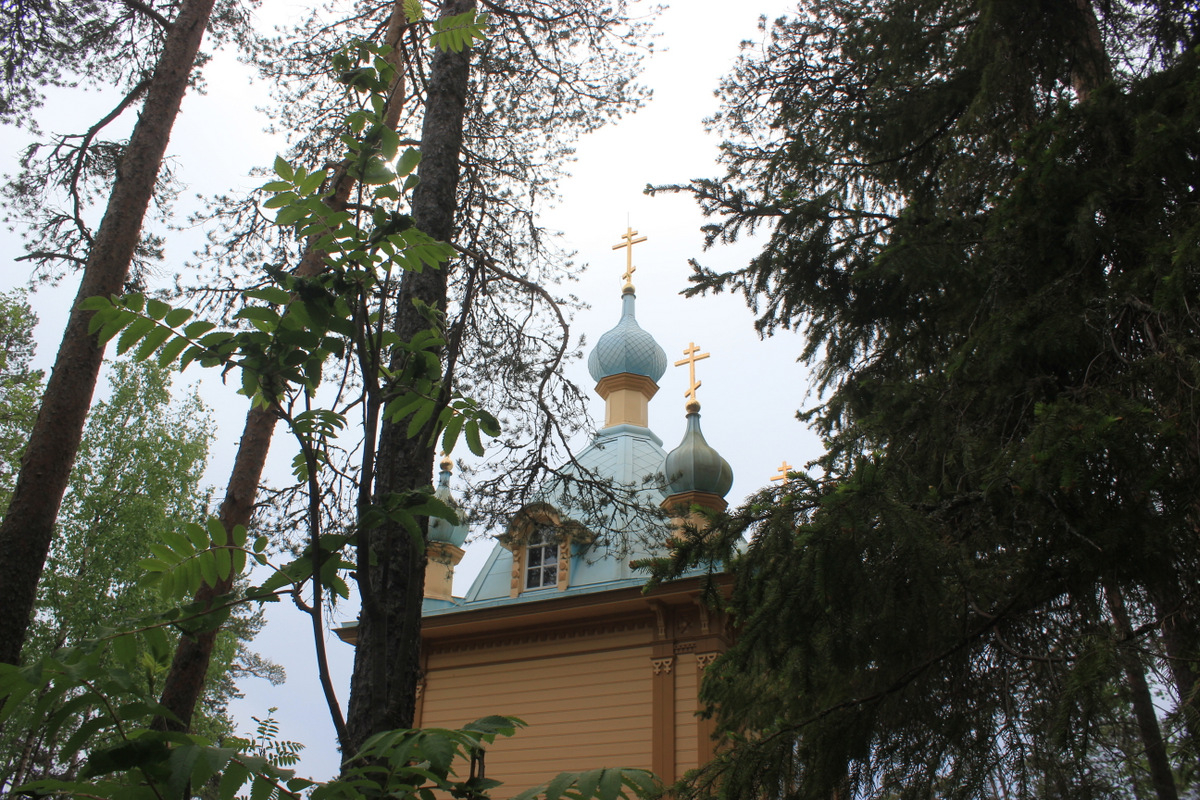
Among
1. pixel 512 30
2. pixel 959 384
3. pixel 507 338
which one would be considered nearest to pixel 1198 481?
pixel 959 384

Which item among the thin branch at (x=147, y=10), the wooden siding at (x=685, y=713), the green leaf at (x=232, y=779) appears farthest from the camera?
the wooden siding at (x=685, y=713)

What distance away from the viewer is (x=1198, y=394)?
12.5ft

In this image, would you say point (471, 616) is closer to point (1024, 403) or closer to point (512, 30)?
point (512, 30)

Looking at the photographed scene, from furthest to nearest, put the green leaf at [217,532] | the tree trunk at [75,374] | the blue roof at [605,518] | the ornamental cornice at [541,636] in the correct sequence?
the ornamental cornice at [541,636] → the blue roof at [605,518] → the tree trunk at [75,374] → the green leaf at [217,532]

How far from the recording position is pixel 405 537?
3.33 m

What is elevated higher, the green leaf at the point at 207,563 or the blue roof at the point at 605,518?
the blue roof at the point at 605,518

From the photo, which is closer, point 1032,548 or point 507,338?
point 1032,548

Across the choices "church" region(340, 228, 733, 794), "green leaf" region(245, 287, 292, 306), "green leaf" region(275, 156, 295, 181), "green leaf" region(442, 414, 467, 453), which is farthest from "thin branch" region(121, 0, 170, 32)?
"green leaf" region(442, 414, 467, 453)

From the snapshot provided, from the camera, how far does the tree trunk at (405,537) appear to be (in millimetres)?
1858

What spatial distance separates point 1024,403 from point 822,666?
1994 millimetres

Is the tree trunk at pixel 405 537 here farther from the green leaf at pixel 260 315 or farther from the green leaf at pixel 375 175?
the green leaf at pixel 375 175

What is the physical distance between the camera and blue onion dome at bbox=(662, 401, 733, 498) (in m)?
14.6

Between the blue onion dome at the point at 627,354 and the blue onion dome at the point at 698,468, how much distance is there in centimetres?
512

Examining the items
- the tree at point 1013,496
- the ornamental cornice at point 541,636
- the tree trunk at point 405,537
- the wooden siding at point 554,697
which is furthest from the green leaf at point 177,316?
the ornamental cornice at point 541,636
